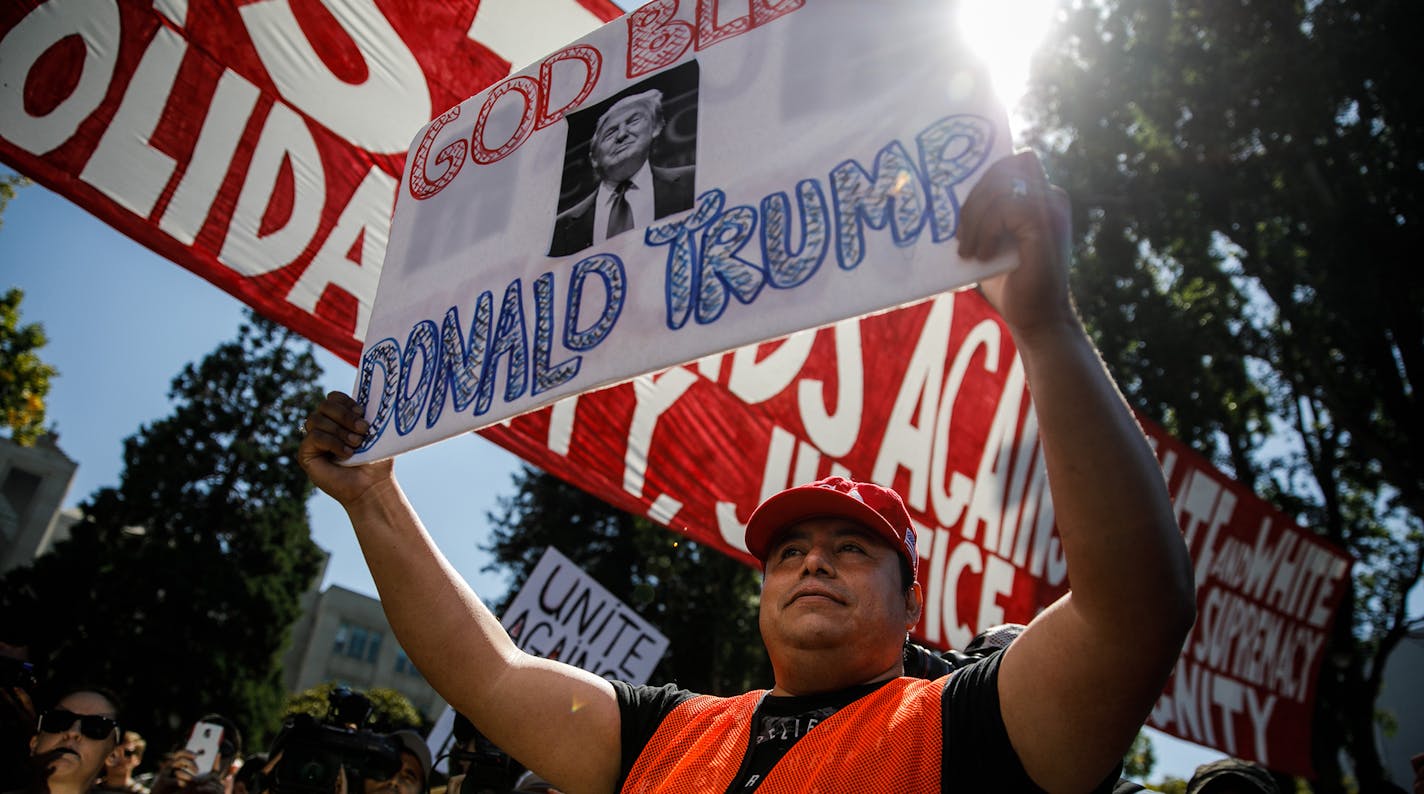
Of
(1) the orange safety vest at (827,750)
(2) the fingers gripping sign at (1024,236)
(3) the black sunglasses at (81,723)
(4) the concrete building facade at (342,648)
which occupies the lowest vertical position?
(1) the orange safety vest at (827,750)

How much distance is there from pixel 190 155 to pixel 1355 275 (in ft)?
42.3

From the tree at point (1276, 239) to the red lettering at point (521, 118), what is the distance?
1219 centimetres

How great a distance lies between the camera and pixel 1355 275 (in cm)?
1183

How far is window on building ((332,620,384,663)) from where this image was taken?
138 ft

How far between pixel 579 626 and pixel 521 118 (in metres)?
4.61

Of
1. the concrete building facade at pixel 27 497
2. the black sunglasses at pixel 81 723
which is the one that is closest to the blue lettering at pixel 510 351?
the black sunglasses at pixel 81 723

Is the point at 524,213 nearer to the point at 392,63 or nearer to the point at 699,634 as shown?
the point at 392,63

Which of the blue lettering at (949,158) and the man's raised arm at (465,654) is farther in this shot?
the man's raised arm at (465,654)

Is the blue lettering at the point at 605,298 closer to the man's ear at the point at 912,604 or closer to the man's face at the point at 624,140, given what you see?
the man's face at the point at 624,140

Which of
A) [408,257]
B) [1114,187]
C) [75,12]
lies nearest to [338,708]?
[408,257]

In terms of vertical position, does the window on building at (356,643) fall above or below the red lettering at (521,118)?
above

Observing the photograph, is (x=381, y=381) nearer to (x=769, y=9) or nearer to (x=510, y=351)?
(x=510, y=351)

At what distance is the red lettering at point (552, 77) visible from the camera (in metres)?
2.14

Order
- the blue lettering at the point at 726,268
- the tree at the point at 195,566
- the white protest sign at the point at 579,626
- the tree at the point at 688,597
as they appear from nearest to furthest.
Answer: the blue lettering at the point at 726,268, the white protest sign at the point at 579,626, the tree at the point at 688,597, the tree at the point at 195,566
